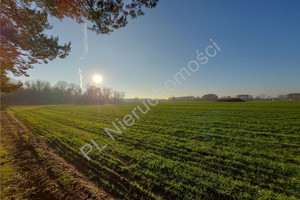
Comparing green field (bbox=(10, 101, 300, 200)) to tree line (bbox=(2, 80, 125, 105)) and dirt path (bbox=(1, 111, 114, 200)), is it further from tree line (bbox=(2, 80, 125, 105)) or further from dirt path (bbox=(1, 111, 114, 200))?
tree line (bbox=(2, 80, 125, 105))

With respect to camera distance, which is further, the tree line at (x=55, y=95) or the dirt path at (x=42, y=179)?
the tree line at (x=55, y=95)

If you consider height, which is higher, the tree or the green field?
the tree

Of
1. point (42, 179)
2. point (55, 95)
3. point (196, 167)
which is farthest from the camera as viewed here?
point (55, 95)

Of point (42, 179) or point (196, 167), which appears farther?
point (196, 167)

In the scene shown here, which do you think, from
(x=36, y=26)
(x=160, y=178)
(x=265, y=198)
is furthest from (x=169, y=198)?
(x=36, y=26)

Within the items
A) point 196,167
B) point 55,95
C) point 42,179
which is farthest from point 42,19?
point 55,95

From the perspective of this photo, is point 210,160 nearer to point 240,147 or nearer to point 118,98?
point 240,147

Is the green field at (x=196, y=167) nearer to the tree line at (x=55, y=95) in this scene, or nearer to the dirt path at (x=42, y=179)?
the dirt path at (x=42, y=179)

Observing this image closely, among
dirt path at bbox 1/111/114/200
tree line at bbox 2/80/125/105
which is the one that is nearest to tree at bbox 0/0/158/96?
dirt path at bbox 1/111/114/200

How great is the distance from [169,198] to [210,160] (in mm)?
2637

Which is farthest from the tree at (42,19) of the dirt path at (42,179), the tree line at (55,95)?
the tree line at (55,95)

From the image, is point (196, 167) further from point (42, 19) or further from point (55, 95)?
point (55, 95)

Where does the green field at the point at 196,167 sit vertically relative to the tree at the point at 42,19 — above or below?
below

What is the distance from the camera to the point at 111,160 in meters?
4.93
